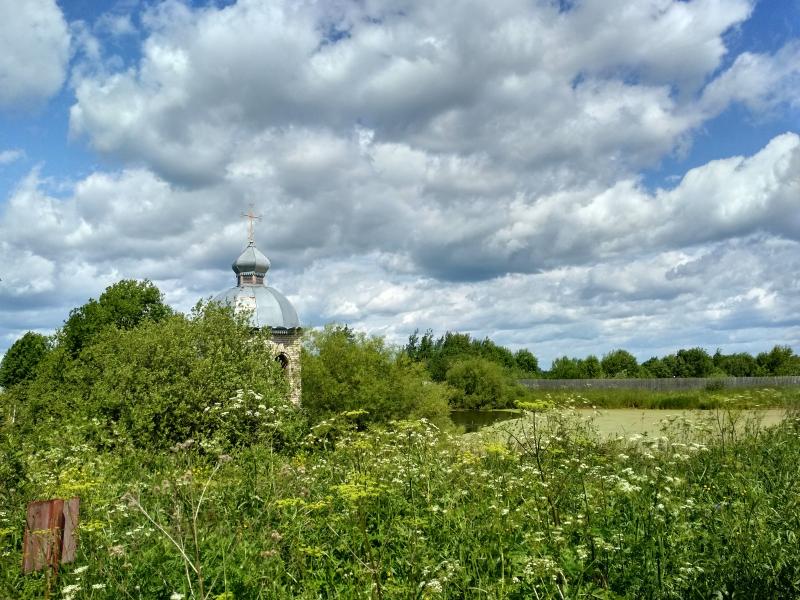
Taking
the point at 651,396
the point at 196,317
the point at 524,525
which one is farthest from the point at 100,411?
the point at 651,396

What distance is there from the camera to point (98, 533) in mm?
6223

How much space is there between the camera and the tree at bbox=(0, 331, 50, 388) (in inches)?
2162

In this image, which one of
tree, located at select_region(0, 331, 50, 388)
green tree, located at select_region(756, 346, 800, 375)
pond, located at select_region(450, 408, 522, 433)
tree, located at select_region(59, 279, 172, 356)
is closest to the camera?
tree, located at select_region(59, 279, 172, 356)

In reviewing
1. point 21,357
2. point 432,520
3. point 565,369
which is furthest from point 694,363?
point 432,520

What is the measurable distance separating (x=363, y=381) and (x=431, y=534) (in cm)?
2339

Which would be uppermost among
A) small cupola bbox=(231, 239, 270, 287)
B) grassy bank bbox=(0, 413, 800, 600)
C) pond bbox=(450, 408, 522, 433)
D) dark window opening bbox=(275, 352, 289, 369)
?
small cupola bbox=(231, 239, 270, 287)

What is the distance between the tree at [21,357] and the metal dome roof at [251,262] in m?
26.3

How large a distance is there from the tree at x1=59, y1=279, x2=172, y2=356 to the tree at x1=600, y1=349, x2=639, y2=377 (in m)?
62.6

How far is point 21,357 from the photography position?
5575 cm

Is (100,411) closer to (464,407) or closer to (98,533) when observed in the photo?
(98,533)

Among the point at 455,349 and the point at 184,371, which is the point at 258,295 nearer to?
the point at 184,371

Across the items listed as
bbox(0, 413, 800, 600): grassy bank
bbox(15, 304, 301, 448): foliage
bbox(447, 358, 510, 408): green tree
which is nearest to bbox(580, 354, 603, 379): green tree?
bbox(447, 358, 510, 408): green tree

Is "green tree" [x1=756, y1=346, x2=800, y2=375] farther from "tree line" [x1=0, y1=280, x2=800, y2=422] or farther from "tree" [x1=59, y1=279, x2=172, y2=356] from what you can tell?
"tree" [x1=59, y1=279, x2=172, y2=356]

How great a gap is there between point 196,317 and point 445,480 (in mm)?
17409
